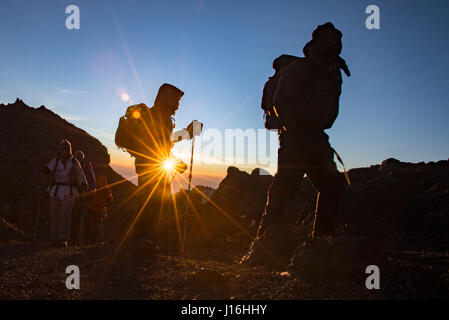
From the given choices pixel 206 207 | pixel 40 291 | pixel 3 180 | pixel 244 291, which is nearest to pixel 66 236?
pixel 40 291

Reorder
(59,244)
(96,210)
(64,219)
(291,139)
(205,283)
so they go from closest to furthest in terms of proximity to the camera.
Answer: (205,283) < (291,139) < (59,244) < (64,219) < (96,210)

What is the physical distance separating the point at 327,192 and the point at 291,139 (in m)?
0.72

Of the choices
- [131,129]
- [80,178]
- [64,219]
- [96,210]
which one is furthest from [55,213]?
[131,129]

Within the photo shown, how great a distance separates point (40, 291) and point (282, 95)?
9.53ft

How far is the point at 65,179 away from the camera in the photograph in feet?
20.4

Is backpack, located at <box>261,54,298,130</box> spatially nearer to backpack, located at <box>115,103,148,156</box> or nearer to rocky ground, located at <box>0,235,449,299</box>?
backpack, located at <box>115,103,148,156</box>

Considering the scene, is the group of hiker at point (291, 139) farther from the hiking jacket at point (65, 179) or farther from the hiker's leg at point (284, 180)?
the hiking jacket at point (65, 179)

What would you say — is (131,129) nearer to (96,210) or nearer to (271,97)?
(271,97)

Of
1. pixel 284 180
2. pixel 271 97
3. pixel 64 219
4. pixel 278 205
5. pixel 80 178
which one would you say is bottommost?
pixel 64 219

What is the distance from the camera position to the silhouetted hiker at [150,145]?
12.7 feet

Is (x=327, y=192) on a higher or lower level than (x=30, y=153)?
lower

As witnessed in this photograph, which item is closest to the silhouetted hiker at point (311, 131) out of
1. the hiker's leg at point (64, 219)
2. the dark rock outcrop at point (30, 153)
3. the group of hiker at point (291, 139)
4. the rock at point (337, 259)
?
the group of hiker at point (291, 139)

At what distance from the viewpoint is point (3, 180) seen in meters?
20.5
